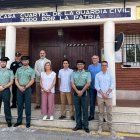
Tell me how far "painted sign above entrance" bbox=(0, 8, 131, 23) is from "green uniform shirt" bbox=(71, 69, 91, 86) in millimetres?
1894

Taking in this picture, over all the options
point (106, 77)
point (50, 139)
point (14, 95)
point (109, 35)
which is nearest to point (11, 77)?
point (14, 95)

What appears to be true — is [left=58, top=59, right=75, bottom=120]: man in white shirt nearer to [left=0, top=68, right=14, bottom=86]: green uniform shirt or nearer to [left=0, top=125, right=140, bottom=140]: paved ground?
[left=0, top=125, right=140, bottom=140]: paved ground

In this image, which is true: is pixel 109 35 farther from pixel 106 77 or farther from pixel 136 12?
pixel 106 77

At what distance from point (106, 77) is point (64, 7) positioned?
263 centimetres

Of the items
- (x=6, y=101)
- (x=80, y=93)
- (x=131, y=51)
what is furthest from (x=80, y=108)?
(x=131, y=51)

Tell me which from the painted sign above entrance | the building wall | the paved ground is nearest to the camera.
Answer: the paved ground

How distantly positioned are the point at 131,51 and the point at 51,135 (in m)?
4.79

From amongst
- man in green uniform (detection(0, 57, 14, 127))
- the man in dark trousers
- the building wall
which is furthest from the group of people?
the building wall

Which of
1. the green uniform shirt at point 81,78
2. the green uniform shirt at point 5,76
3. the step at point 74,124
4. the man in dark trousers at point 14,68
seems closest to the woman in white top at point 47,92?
the step at point 74,124

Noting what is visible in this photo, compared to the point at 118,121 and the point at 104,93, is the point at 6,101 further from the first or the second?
the point at 118,121

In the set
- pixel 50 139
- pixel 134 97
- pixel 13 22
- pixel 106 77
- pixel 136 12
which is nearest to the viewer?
pixel 50 139

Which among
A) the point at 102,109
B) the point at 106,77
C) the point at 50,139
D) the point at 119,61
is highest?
the point at 119,61

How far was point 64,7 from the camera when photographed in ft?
26.2

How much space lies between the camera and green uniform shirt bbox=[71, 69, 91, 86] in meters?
6.73
